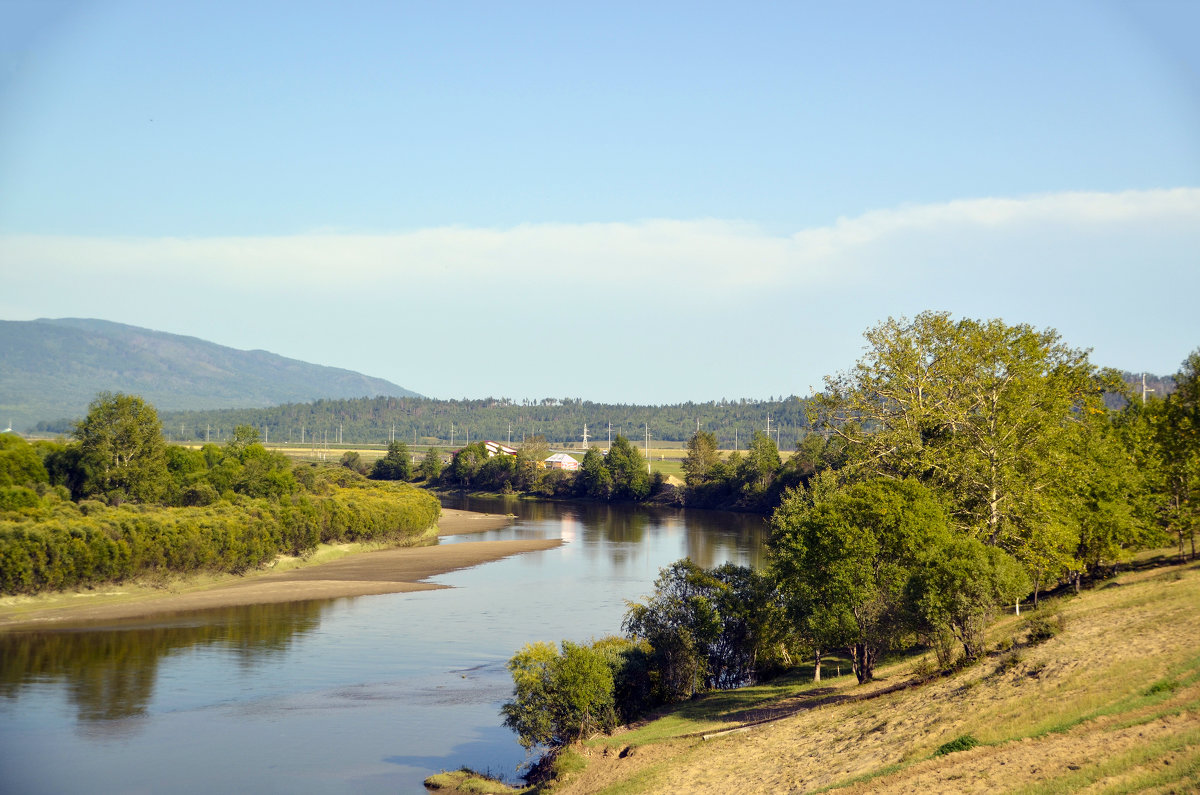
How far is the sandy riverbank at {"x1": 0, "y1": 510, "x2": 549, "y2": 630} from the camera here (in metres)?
55.3

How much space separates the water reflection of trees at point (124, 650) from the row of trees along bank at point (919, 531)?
18.6 meters

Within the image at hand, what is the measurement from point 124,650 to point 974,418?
4409 cm

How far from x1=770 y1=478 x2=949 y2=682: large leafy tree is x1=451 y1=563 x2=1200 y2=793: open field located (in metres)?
2.00

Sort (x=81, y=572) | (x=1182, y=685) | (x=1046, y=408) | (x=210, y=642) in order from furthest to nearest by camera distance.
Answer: (x=81, y=572) < (x=210, y=642) < (x=1046, y=408) < (x=1182, y=685)

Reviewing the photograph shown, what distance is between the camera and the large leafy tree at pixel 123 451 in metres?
82.2

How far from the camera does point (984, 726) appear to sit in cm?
2372

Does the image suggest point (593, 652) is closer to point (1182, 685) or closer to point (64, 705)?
point (1182, 685)

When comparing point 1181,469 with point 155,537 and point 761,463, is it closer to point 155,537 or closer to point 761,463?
point 155,537

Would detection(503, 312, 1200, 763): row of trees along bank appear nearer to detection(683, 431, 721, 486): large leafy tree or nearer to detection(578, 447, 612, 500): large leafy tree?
detection(683, 431, 721, 486): large leafy tree

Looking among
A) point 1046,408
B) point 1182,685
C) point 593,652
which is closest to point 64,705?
point 593,652

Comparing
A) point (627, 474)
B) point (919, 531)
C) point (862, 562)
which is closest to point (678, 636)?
point (862, 562)

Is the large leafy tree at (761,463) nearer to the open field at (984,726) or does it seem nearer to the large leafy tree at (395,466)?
the large leafy tree at (395,466)

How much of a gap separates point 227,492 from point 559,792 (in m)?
63.2

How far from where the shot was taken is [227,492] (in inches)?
3275
